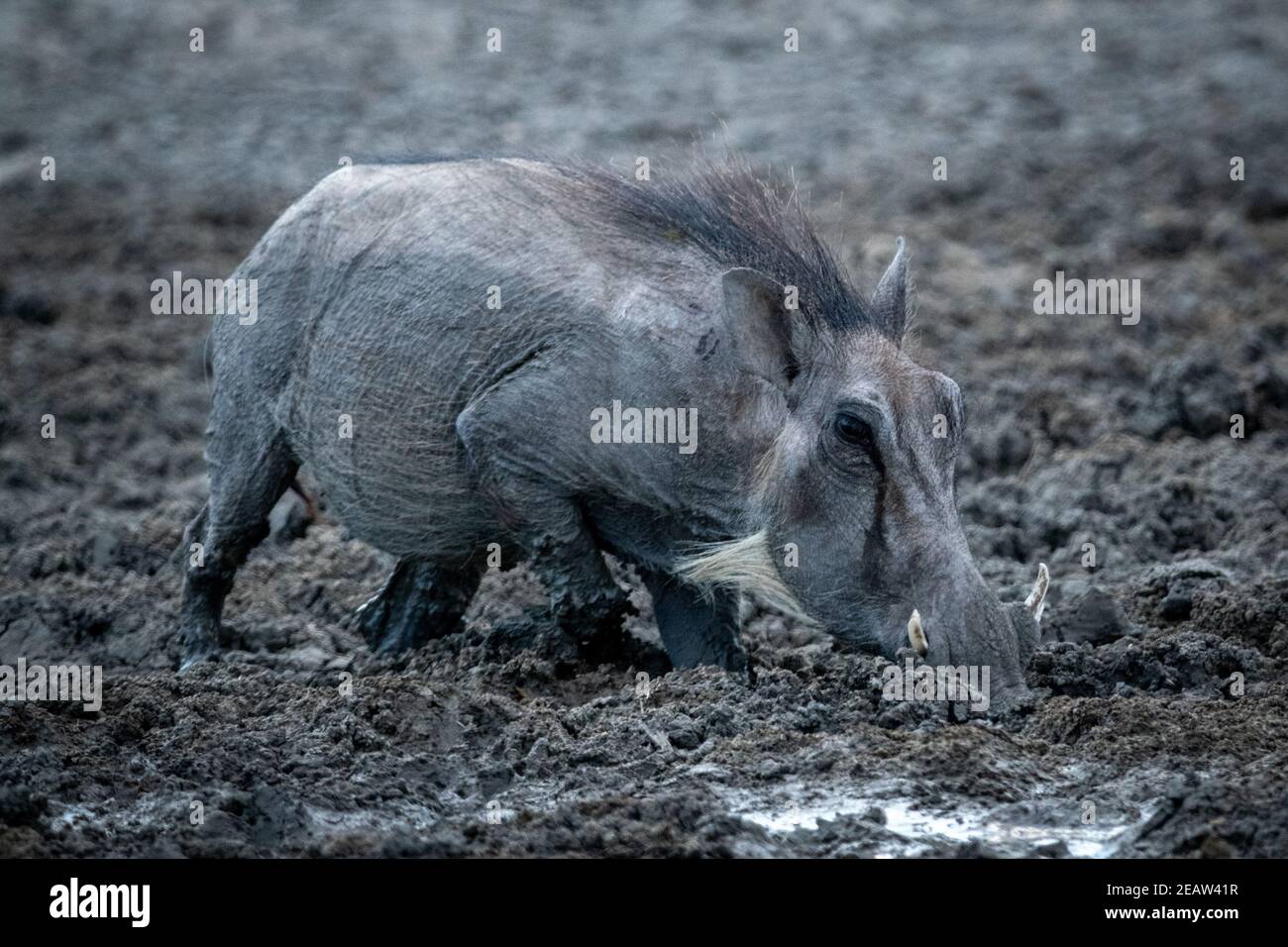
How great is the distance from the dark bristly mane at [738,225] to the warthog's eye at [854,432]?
0.35 metres

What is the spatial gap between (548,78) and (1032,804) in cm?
1055

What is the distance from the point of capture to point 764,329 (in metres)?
5.55

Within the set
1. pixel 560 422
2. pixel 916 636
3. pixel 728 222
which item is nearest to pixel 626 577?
pixel 560 422

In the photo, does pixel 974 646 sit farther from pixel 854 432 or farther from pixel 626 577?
pixel 626 577

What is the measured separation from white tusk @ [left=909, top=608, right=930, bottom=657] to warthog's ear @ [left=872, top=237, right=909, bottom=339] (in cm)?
104

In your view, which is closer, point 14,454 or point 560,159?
point 560,159

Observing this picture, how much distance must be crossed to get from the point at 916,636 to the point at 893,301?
3.95 ft

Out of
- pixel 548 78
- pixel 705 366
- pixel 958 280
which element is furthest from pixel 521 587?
pixel 548 78

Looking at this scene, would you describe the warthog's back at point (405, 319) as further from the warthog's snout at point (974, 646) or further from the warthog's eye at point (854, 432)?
the warthog's snout at point (974, 646)

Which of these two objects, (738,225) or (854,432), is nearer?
(854,432)

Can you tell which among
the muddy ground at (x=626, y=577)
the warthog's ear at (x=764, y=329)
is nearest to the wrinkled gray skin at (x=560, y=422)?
the warthog's ear at (x=764, y=329)

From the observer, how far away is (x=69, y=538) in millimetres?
7902

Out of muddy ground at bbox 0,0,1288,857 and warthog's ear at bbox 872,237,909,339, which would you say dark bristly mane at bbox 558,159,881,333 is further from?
muddy ground at bbox 0,0,1288,857

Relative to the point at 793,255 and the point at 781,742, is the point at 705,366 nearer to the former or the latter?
the point at 793,255
